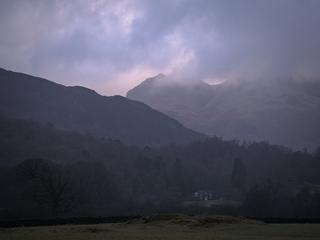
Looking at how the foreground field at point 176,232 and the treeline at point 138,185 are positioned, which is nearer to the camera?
the foreground field at point 176,232

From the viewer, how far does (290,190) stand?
141875 mm

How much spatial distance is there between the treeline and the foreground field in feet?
142

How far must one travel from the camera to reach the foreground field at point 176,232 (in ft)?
130

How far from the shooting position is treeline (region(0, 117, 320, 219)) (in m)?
101

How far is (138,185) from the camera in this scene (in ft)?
509

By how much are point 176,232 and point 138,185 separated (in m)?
110

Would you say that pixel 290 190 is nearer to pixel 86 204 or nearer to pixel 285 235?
pixel 86 204

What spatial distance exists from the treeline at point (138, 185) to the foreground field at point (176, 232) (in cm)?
4314

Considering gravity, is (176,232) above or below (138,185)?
below

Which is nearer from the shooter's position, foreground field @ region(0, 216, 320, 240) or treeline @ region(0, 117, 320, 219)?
foreground field @ region(0, 216, 320, 240)

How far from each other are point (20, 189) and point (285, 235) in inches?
3247

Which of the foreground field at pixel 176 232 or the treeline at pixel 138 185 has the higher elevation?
the treeline at pixel 138 185

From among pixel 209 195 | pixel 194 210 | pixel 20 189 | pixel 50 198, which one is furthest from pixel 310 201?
pixel 20 189

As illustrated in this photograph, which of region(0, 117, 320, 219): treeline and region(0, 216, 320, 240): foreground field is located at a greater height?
region(0, 117, 320, 219): treeline
